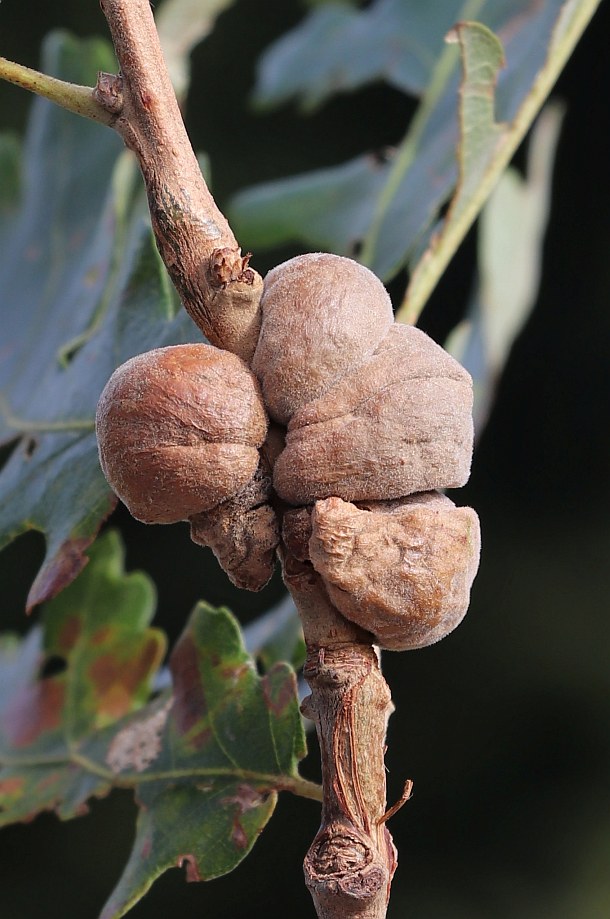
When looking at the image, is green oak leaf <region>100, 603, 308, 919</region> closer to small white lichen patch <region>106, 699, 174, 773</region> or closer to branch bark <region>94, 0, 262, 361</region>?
small white lichen patch <region>106, 699, 174, 773</region>

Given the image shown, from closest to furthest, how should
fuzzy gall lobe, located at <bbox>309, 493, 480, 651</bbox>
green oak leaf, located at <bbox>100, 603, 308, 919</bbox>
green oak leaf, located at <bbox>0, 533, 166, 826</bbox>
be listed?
fuzzy gall lobe, located at <bbox>309, 493, 480, 651</bbox>
green oak leaf, located at <bbox>100, 603, 308, 919</bbox>
green oak leaf, located at <bbox>0, 533, 166, 826</bbox>

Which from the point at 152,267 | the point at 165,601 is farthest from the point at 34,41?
the point at 152,267

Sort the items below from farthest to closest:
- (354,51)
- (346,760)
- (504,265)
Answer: (354,51)
(504,265)
(346,760)

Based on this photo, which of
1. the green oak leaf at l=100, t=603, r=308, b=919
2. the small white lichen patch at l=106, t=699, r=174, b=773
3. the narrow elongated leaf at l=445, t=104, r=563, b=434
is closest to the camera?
the green oak leaf at l=100, t=603, r=308, b=919

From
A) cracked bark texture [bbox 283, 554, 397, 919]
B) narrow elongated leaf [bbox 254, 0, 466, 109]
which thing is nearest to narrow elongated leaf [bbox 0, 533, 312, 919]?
cracked bark texture [bbox 283, 554, 397, 919]

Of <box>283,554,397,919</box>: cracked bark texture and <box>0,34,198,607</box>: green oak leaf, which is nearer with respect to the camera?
<box>283,554,397,919</box>: cracked bark texture

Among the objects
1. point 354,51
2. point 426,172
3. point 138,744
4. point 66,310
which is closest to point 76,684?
point 138,744

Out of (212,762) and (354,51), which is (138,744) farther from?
(354,51)
